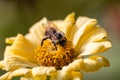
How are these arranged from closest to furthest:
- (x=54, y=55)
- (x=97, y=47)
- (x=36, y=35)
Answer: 1. (x=97, y=47)
2. (x=54, y=55)
3. (x=36, y=35)

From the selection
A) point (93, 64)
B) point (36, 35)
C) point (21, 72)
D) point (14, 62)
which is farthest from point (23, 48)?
point (93, 64)

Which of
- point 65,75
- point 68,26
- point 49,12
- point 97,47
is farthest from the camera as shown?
point 49,12

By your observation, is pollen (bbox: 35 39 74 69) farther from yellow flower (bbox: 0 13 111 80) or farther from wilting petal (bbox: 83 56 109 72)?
wilting petal (bbox: 83 56 109 72)

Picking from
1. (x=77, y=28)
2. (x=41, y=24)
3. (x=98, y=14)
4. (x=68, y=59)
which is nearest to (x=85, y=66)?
(x=68, y=59)

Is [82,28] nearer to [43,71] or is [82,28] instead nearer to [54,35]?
[54,35]

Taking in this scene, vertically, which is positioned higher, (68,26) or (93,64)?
(68,26)

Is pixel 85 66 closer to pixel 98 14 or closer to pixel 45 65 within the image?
pixel 45 65

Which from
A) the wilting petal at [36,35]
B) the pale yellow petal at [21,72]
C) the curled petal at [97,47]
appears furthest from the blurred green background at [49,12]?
the pale yellow petal at [21,72]
